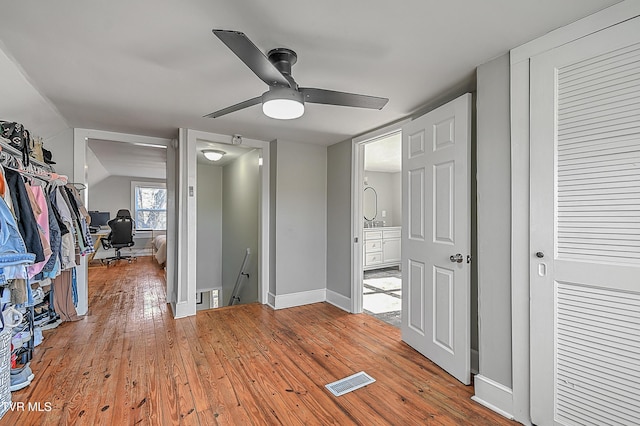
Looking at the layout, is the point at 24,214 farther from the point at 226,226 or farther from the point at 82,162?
the point at 226,226

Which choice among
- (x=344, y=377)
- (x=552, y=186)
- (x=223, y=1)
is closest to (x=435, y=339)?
(x=344, y=377)

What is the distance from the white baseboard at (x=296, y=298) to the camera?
390 cm

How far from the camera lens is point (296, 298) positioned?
13.2ft

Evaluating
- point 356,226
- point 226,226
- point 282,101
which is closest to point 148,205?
point 226,226

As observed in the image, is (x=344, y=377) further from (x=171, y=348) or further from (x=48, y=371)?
(x=48, y=371)

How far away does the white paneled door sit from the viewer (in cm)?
218

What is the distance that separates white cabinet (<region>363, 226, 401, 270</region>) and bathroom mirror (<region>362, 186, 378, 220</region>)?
0.64 meters

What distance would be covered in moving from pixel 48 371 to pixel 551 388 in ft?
11.4

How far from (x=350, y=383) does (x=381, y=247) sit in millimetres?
4500

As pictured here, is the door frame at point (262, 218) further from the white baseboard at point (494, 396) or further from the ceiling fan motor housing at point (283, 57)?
the white baseboard at point (494, 396)

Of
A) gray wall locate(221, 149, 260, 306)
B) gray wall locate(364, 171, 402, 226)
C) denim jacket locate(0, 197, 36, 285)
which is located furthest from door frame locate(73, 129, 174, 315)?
gray wall locate(364, 171, 402, 226)

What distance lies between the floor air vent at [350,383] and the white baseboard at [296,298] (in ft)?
5.87

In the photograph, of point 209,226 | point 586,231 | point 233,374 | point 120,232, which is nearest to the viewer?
point 586,231

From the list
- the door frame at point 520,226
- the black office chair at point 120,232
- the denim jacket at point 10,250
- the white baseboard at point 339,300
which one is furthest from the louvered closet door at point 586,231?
the black office chair at point 120,232
